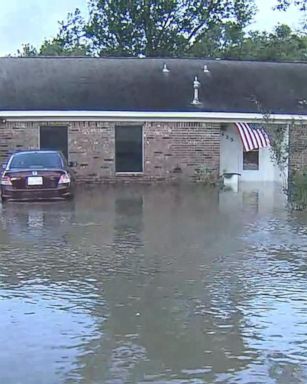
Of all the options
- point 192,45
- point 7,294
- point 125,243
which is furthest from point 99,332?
point 192,45

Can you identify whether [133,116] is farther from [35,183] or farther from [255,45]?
[255,45]

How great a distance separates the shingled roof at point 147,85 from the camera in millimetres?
→ 22344

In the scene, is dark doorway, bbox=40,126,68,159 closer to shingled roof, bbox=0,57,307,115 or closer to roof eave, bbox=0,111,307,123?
roof eave, bbox=0,111,307,123

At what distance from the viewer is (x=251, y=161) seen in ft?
78.1

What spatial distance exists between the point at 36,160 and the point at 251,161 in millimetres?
9590

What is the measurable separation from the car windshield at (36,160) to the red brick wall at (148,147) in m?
5.51

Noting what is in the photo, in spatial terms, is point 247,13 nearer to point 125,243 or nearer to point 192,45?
point 192,45

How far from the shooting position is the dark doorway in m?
22.4

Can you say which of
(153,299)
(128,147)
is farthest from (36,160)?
(153,299)

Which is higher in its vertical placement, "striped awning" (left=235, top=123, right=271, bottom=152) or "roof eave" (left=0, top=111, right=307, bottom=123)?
"roof eave" (left=0, top=111, right=307, bottom=123)

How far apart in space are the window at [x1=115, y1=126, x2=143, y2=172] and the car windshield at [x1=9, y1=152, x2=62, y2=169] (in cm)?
583

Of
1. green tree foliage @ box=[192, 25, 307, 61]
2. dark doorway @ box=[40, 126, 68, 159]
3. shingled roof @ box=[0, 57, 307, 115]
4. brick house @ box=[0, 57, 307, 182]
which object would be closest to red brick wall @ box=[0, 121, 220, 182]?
brick house @ box=[0, 57, 307, 182]

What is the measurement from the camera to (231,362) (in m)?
5.34

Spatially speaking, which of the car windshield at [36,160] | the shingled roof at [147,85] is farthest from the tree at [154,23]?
the car windshield at [36,160]
